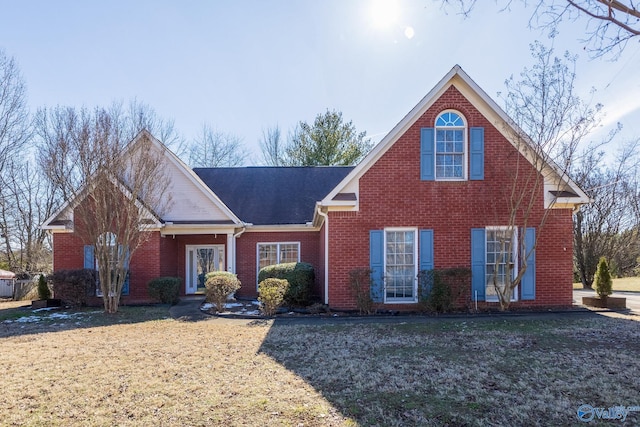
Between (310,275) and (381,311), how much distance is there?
8.19 ft

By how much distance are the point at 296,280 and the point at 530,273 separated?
6.79 metres

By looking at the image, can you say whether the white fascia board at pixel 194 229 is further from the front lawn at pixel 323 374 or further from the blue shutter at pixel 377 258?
the blue shutter at pixel 377 258

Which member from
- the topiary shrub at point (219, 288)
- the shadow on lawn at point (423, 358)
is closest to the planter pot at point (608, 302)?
the shadow on lawn at point (423, 358)

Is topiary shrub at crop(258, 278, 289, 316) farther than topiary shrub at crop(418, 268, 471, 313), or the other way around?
topiary shrub at crop(418, 268, 471, 313)

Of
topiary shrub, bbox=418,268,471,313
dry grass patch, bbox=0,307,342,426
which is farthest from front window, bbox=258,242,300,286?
dry grass patch, bbox=0,307,342,426

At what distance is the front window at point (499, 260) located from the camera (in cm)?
1098

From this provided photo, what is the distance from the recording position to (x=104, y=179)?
11.6m

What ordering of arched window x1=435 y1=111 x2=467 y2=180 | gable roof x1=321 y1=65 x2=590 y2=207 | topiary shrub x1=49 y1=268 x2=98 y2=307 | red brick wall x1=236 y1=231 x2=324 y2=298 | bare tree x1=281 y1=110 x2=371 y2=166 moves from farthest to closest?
bare tree x1=281 y1=110 x2=371 y2=166 → red brick wall x1=236 y1=231 x2=324 y2=298 → topiary shrub x1=49 y1=268 x2=98 y2=307 → arched window x1=435 y1=111 x2=467 y2=180 → gable roof x1=321 y1=65 x2=590 y2=207

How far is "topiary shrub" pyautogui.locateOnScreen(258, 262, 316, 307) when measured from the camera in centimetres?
1194

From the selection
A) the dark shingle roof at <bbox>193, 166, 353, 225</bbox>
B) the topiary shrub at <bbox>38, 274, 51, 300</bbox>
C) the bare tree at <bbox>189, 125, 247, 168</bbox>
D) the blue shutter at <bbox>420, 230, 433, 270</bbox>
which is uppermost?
the bare tree at <bbox>189, 125, 247, 168</bbox>

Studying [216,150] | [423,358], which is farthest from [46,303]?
[216,150]

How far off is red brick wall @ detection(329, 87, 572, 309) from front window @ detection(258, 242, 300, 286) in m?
5.00

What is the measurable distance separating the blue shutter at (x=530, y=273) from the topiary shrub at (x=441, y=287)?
1.73 metres

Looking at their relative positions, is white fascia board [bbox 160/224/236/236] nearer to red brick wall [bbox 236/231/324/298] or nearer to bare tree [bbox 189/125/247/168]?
red brick wall [bbox 236/231/324/298]
